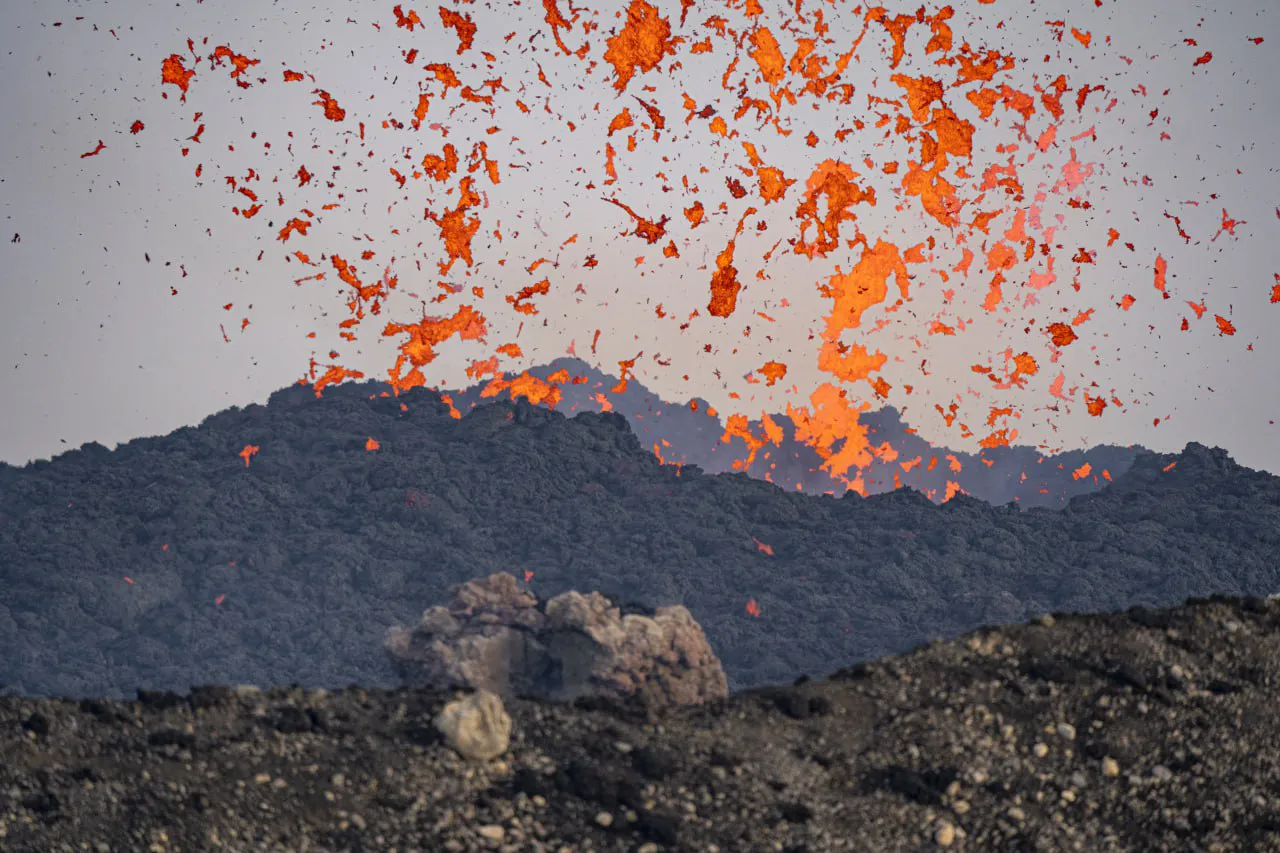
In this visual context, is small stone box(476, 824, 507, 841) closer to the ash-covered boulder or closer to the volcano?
the volcano

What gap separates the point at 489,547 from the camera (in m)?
127

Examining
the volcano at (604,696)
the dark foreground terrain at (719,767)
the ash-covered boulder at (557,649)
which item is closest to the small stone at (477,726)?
the volcano at (604,696)

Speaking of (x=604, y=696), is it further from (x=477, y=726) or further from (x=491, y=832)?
(x=491, y=832)

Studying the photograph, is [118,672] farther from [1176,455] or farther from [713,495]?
[1176,455]

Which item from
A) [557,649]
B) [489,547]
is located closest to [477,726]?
[557,649]

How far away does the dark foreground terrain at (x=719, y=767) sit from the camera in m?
32.8

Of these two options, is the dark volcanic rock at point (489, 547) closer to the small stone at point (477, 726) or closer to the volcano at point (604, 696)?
the volcano at point (604, 696)

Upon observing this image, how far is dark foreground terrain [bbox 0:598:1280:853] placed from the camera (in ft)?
108

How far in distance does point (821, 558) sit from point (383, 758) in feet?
314

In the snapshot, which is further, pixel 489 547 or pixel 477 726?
pixel 489 547

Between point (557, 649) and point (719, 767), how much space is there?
4324 cm

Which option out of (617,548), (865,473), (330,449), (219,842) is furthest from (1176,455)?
(219,842)

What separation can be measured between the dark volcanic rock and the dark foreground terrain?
65.3 metres

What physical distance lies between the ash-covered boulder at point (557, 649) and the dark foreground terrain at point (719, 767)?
34.9 meters
